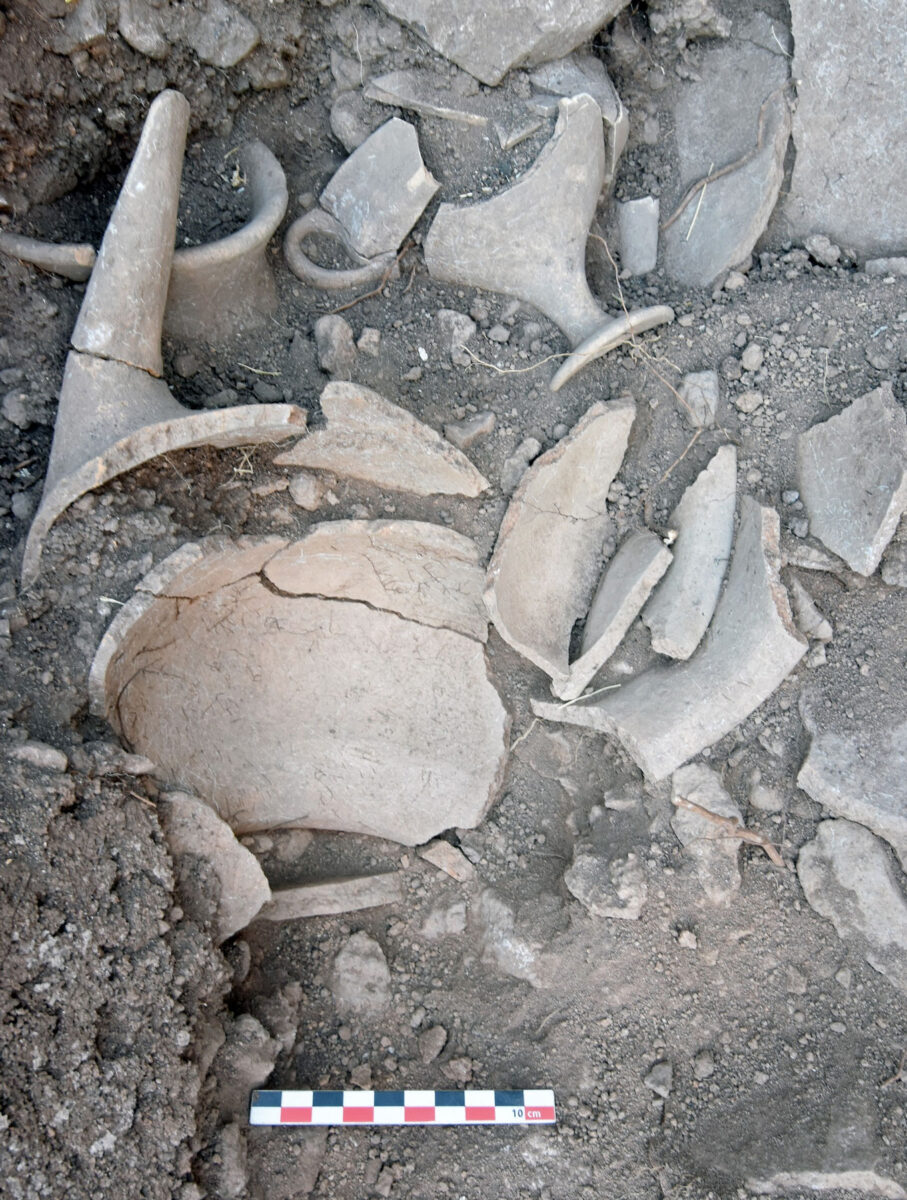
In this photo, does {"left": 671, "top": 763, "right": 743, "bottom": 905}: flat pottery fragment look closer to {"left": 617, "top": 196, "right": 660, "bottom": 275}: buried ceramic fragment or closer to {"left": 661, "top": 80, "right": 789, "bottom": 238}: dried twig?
{"left": 617, "top": 196, "right": 660, "bottom": 275}: buried ceramic fragment

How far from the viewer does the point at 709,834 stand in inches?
99.1

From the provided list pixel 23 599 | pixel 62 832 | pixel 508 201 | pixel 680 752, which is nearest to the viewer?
pixel 62 832

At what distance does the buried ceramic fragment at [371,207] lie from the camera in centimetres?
275

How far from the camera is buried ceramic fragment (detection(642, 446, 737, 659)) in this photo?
2.62m

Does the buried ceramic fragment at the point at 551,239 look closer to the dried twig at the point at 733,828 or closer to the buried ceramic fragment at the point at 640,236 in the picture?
the buried ceramic fragment at the point at 640,236

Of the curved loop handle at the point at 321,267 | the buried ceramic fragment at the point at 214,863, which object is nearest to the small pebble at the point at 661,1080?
the buried ceramic fragment at the point at 214,863

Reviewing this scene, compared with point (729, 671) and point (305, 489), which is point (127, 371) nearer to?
point (305, 489)

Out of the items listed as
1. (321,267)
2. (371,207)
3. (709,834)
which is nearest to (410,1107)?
(709,834)

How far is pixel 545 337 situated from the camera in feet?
9.23

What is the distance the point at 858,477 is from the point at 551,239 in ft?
3.86

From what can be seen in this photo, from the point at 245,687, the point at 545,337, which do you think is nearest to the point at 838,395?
the point at 545,337

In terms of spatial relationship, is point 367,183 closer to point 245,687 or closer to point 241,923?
point 245,687

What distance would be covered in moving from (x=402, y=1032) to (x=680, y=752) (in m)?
1.18

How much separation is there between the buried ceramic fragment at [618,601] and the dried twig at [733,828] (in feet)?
1.48
